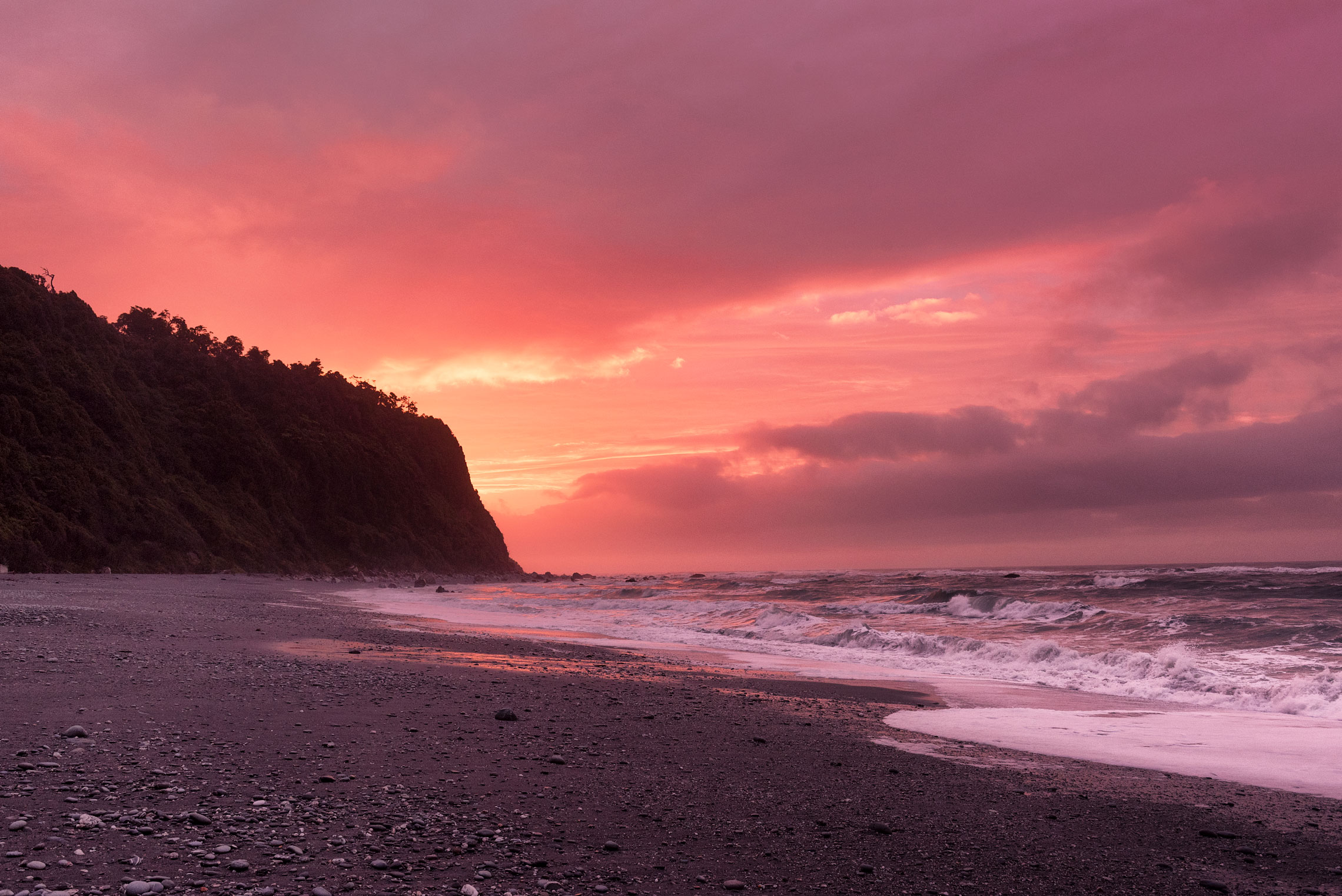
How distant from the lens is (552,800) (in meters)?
5.16

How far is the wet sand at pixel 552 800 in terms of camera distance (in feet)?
12.9

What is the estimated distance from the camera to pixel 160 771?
5.09 m

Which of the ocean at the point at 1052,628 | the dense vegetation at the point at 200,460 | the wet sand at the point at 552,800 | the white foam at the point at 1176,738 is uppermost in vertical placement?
the dense vegetation at the point at 200,460

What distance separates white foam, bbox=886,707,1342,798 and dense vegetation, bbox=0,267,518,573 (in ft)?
127

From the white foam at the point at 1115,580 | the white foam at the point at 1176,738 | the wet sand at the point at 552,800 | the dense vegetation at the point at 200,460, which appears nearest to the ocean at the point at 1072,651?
the white foam at the point at 1176,738

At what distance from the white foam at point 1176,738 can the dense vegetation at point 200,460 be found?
38.6m

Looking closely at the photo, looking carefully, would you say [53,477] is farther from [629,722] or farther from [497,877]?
[497,877]

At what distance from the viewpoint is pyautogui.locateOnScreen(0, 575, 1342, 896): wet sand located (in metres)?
3.95

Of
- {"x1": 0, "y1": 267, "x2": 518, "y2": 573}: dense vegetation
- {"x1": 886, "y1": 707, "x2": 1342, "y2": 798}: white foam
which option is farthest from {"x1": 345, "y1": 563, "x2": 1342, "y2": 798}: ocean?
{"x1": 0, "y1": 267, "x2": 518, "y2": 573}: dense vegetation

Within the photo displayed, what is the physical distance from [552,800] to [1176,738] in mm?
7234

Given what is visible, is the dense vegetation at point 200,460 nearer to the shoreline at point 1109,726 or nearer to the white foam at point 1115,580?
the shoreline at point 1109,726

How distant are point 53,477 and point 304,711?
41.1 metres

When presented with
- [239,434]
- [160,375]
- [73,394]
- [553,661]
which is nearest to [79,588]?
[553,661]

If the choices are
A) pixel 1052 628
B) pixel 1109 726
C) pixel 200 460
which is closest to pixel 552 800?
pixel 1109 726
